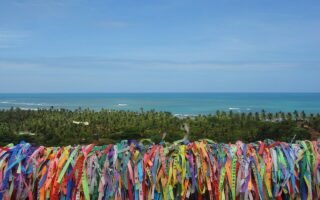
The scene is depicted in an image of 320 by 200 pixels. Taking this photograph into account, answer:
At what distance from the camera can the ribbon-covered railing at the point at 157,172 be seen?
8.09ft

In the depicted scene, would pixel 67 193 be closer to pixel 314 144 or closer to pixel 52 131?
pixel 314 144

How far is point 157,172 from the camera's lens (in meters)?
2.51

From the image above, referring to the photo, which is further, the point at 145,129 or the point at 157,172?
the point at 145,129

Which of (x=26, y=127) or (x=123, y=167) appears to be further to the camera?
(x=26, y=127)

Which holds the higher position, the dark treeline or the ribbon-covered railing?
the ribbon-covered railing

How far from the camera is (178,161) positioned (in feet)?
8.35

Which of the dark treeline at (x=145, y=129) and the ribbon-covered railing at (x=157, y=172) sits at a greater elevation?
the ribbon-covered railing at (x=157, y=172)

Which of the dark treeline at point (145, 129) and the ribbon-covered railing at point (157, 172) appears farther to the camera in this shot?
the dark treeline at point (145, 129)

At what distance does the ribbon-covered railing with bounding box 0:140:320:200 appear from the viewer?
2467 millimetres

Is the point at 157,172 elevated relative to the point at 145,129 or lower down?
elevated

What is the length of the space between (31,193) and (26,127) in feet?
178

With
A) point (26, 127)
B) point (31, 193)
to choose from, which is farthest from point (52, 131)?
point (31, 193)

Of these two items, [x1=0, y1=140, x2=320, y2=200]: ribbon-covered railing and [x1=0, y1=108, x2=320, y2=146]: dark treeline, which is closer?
[x1=0, y1=140, x2=320, y2=200]: ribbon-covered railing

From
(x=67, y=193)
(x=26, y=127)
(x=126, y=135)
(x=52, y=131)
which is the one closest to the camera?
(x=67, y=193)
